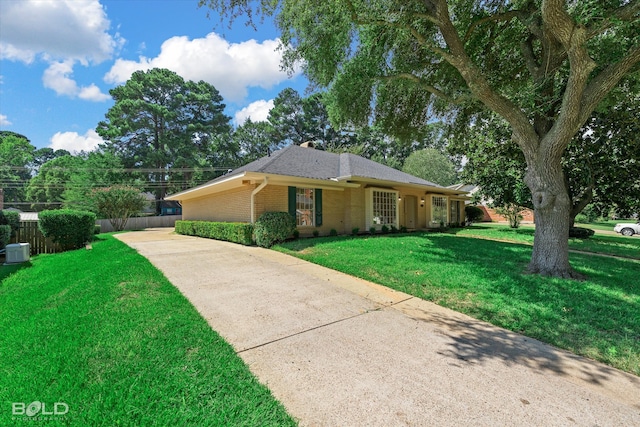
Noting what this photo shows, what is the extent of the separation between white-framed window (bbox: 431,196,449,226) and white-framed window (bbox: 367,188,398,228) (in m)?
4.65

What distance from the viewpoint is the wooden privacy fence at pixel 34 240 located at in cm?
998

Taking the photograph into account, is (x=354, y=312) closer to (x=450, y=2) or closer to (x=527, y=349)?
(x=527, y=349)

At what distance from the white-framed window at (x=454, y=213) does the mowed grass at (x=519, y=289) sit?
1217cm

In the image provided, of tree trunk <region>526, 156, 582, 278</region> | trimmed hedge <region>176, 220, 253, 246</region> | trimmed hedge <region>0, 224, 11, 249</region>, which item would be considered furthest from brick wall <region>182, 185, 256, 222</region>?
tree trunk <region>526, 156, 582, 278</region>

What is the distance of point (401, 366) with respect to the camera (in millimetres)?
2611

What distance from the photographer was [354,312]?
3941 mm

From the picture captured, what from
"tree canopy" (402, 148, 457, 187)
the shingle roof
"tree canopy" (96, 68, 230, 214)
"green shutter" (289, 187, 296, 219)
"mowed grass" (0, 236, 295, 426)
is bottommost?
Result: "mowed grass" (0, 236, 295, 426)

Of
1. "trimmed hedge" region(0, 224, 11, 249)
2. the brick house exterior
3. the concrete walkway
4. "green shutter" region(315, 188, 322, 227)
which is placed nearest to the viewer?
the concrete walkway

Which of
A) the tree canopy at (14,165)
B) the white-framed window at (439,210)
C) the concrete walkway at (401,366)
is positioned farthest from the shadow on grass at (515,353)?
the tree canopy at (14,165)

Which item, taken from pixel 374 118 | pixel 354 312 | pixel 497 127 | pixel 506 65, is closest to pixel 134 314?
pixel 354 312

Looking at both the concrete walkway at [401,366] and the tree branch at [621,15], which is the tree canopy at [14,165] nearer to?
the concrete walkway at [401,366]

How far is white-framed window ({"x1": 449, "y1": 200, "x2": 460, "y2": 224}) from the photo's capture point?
19.8 m

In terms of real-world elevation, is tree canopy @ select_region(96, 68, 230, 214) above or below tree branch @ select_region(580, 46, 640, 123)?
above

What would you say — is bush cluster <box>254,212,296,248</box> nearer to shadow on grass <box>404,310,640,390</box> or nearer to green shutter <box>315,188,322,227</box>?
green shutter <box>315,188,322,227</box>
